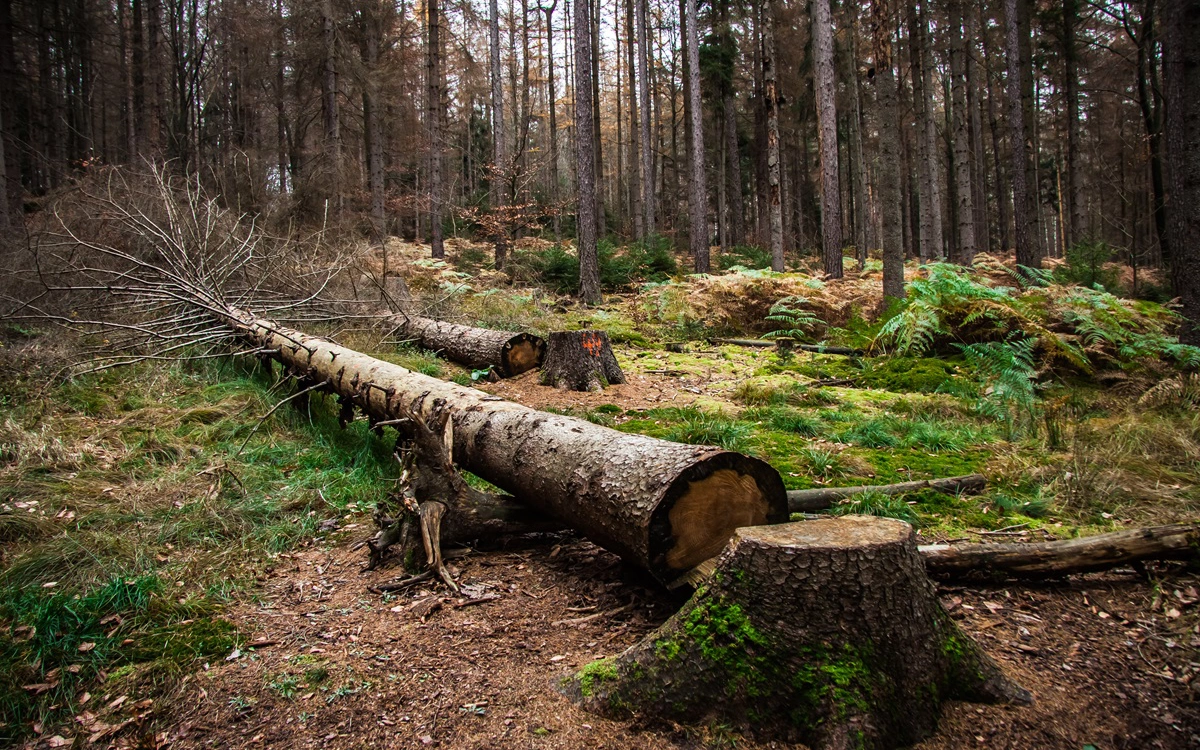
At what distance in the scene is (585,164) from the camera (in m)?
12.8

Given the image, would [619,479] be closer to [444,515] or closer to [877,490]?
[444,515]

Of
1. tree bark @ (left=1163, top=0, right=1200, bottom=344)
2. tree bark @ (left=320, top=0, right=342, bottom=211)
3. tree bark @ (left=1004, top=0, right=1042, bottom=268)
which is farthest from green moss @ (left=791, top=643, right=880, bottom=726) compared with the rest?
tree bark @ (left=1004, top=0, right=1042, bottom=268)

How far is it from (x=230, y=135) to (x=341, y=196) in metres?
12.5

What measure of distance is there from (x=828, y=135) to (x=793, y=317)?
556 cm

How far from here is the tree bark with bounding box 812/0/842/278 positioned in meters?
13.3

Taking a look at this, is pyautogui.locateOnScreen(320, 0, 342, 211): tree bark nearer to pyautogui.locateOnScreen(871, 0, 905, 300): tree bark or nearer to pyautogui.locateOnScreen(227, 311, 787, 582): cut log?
pyautogui.locateOnScreen(871, 0, 905, 300): tree bark

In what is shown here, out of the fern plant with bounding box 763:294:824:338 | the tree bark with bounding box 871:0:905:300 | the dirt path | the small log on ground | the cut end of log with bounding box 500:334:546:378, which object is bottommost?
the dirt path

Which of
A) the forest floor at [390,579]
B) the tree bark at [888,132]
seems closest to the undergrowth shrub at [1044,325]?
the forest floor at [390,579]

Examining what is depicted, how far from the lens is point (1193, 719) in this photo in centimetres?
192

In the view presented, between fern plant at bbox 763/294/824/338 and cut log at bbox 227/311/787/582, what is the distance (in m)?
6.80

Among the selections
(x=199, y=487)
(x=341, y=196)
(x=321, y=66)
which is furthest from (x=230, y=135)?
(x=199, y=487)

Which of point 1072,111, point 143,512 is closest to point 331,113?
point 143,512

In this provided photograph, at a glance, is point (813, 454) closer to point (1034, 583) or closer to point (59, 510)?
point (1034, 583)

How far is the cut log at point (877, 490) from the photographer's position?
3291mm
